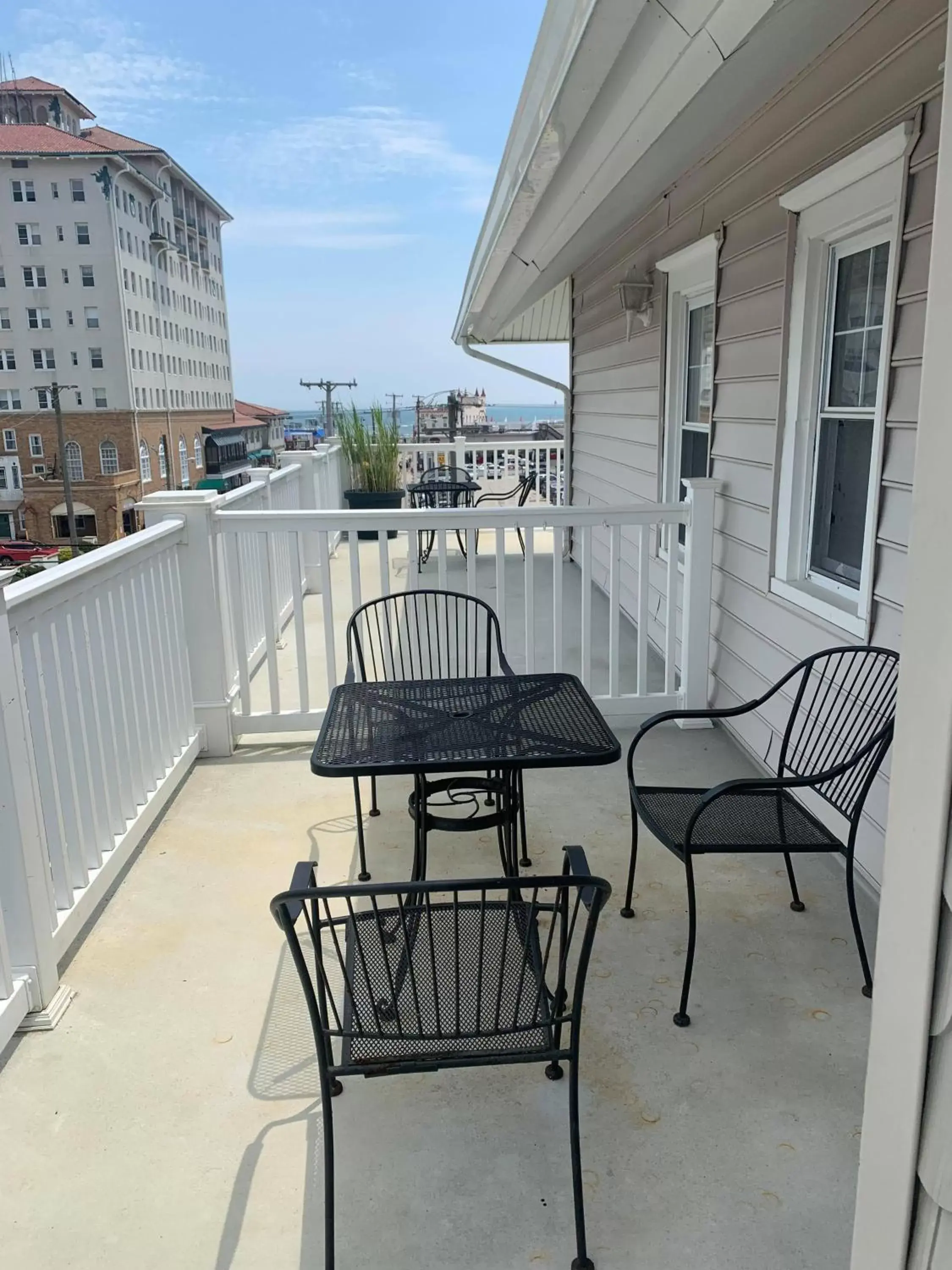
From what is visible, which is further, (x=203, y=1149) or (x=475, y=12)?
(x=475, y=12)

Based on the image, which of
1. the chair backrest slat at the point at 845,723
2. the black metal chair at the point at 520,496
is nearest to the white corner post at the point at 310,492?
the black metal chair at the point at 520,496

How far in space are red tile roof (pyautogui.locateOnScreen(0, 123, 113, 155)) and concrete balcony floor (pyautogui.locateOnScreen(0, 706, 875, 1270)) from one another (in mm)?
27447

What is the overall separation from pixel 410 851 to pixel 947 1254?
224 centimetres

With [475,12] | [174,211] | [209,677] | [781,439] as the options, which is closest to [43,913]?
[209,677]

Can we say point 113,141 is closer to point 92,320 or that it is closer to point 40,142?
point 40,142

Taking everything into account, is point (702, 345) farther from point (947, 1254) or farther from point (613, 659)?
point (947, 1254)

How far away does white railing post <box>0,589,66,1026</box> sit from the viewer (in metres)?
1.98

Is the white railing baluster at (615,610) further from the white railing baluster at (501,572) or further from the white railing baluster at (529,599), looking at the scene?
the white railing baluster at (501,572)

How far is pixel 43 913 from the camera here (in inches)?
83.9

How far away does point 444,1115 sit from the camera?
1847mm

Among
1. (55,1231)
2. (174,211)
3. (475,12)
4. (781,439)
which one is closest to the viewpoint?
(55,1231)

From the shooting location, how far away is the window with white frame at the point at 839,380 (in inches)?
100

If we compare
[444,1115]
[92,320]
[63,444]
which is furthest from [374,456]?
[92,320]

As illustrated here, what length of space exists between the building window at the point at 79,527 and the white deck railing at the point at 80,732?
59.6 feet
